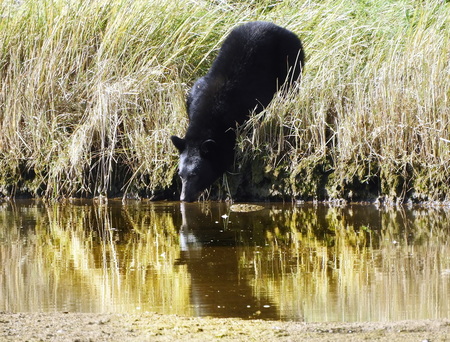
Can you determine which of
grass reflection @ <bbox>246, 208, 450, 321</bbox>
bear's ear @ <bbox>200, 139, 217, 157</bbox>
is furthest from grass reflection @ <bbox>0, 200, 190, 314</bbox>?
bear's ear @ <bbox>200, 139, 217, 157</bbox>

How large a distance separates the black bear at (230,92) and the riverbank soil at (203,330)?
16.4 ft

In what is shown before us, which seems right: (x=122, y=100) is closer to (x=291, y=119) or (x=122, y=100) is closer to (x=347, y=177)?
(x=291, y=119)

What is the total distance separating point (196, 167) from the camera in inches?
355

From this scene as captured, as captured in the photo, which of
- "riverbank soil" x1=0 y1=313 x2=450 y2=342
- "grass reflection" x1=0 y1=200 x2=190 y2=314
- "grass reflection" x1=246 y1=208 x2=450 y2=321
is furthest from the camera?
"grass reflection" x1=0 y1=200 x2=190 y2=314

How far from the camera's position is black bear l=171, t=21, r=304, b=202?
9.08 metres

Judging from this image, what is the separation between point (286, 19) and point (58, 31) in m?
3.08

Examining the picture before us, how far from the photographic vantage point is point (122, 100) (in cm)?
956

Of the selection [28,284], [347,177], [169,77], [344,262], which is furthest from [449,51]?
[28,284]

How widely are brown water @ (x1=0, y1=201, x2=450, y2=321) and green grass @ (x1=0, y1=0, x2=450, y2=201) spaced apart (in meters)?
0.60

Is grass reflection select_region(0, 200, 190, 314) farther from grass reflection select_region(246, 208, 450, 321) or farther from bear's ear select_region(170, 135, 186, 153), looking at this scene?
bear's ear select_region(170, 135, 186, 153)

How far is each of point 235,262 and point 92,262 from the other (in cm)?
101

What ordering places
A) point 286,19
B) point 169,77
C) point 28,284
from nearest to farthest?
point 28,284 < point 169,77 < point 286,19

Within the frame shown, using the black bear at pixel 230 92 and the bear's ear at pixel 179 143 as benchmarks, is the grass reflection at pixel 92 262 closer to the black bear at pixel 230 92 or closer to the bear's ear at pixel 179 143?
the bear's ear at pixel 179 143

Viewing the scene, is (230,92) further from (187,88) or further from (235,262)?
(235,262)
